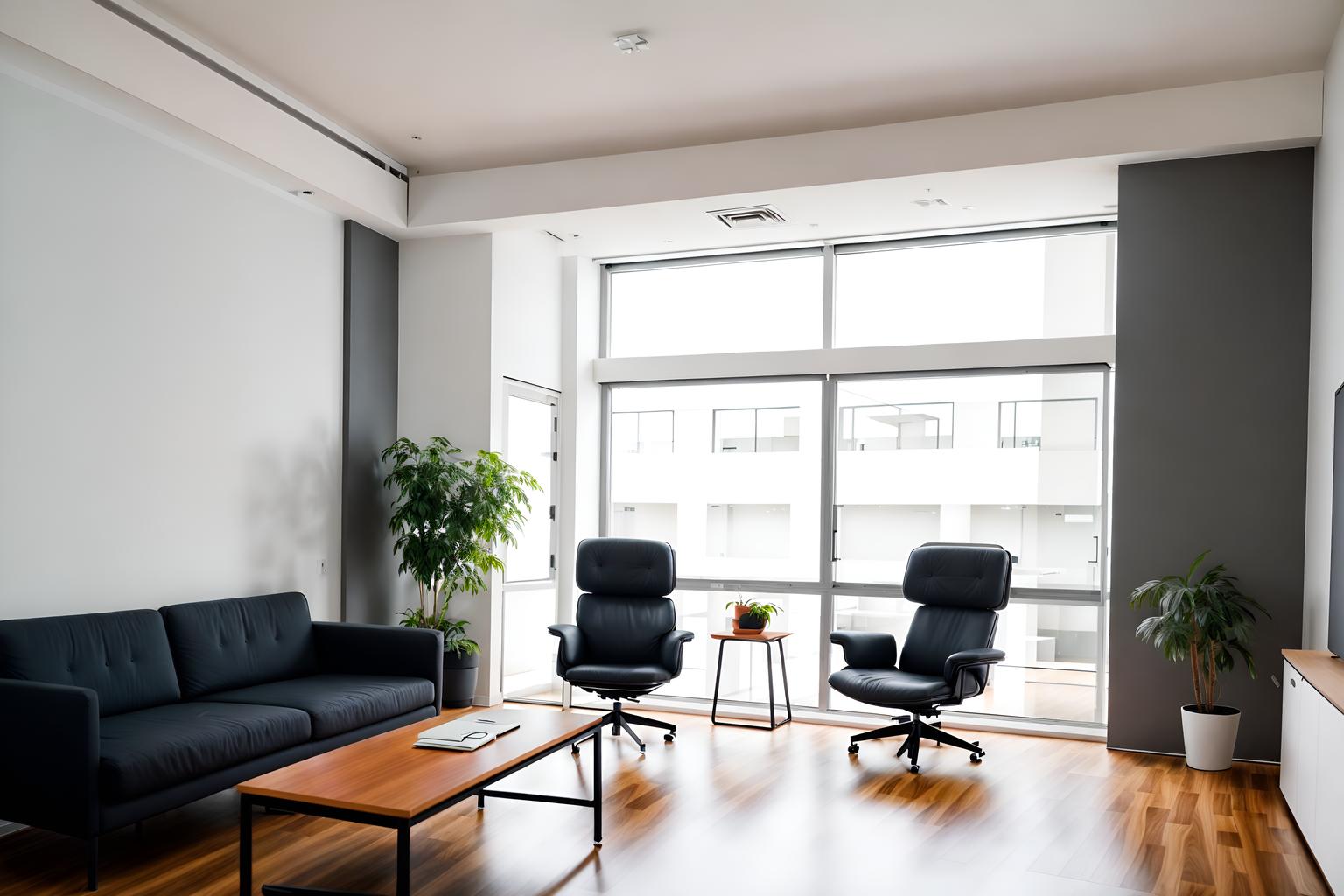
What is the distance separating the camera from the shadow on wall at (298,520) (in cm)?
542

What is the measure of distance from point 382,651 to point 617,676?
1.23 meters

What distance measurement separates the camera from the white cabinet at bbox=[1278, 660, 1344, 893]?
310cm

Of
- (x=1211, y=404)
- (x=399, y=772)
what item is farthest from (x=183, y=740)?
(x=1211, y=404)

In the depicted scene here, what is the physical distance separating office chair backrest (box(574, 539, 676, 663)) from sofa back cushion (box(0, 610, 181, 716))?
2.31 m

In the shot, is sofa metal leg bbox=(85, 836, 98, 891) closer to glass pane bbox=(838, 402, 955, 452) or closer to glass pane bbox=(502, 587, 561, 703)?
glass pane bbox=(502, 587, 561, 703)

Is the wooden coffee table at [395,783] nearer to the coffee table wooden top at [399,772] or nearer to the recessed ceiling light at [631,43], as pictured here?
the coffee table wooden top at [399,772]

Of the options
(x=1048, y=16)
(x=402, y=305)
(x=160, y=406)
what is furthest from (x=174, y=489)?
(x=1048, y=16)

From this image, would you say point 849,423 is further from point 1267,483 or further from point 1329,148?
point 1329,148

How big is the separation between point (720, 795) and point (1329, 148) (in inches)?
159

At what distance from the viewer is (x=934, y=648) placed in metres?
5.60

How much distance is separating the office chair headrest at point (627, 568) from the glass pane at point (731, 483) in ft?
3.21

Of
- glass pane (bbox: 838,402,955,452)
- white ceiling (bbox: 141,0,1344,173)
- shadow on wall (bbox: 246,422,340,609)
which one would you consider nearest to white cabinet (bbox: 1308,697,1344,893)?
white ceiling (bbox: 141,0,1344,173)

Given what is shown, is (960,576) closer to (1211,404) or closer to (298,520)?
(1211,404)

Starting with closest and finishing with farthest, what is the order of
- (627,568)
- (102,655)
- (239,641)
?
(102,655)
(239,641)
(627,568)
